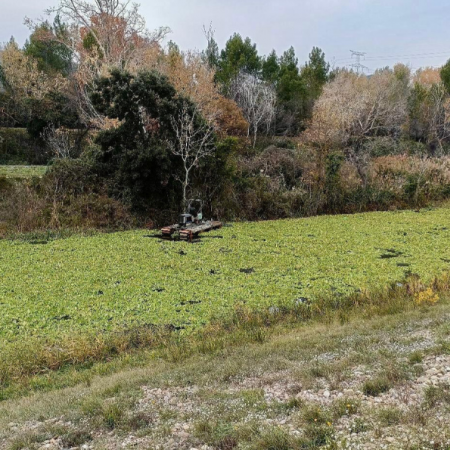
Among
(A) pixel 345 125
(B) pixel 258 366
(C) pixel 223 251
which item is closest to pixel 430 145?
(A) pixel 345 125

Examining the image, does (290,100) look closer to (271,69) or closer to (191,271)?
(271,69)

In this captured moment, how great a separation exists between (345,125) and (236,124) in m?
5.85

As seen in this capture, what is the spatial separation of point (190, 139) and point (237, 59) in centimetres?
2146

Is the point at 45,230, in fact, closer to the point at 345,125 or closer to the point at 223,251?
the point at 223,251

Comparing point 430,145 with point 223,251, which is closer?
point 223,251

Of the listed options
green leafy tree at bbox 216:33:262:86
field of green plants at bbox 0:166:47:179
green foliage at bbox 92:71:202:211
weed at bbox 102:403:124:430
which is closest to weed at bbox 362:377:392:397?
weed at bbox 102:403:124:430

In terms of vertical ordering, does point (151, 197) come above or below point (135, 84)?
below

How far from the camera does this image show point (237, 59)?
30.1m

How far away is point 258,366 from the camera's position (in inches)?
155

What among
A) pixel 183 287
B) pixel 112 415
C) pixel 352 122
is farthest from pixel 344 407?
pixel 352 122

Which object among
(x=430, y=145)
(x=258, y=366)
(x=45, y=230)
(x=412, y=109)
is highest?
(x=412, y=109)

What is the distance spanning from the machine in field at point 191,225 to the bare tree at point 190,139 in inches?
18.1

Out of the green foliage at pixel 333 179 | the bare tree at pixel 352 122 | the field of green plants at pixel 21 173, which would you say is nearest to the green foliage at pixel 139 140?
the field of green plants at pixel 21 173

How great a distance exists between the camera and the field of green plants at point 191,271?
5605 millimetres
